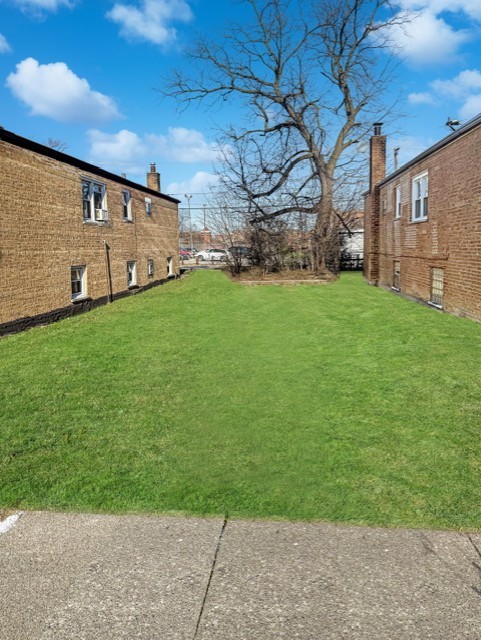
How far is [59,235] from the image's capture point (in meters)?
13.5

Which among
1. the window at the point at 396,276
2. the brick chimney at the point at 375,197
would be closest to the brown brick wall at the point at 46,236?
the window at the point at 396,276

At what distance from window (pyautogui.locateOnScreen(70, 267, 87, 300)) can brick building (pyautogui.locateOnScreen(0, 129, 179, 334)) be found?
0.03 metres

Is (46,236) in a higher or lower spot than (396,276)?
higher

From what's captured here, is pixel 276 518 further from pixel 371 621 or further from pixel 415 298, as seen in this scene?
pixel 415 298

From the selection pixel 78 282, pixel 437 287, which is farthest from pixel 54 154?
pixel 437 287

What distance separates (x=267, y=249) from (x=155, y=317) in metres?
12.0

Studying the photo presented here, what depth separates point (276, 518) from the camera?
132 inches

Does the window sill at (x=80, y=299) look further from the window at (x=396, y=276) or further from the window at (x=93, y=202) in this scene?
the window at (x=396, y=276)

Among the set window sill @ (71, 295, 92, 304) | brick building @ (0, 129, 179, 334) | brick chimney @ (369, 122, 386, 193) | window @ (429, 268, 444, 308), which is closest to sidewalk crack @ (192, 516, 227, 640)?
brick building @ (0, 129, 179, 334)

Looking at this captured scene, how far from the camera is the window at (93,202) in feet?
51.5

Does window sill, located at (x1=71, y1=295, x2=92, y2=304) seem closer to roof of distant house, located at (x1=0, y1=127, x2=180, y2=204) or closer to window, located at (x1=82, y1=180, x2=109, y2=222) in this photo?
window, located at (x1=82, y1=180, x2=109, y2=222)

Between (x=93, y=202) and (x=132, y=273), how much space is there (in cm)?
493

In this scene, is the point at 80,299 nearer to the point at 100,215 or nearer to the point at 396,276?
the point at 100,215

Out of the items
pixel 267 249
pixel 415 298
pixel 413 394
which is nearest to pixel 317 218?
pixel 267 249
